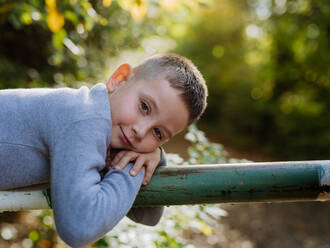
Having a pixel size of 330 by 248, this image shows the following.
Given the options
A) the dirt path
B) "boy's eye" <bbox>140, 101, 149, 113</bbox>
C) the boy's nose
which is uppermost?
"boy's eye" <bbox>140, 101, 149, 113</bbox>

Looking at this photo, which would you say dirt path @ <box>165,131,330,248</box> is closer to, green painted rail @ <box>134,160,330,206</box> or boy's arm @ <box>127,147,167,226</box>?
boy's arm @ <box>127,147,167,226</box>

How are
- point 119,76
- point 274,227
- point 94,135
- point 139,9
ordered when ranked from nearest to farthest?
point 94,135
point 119,76
point 139,9
point 274,227

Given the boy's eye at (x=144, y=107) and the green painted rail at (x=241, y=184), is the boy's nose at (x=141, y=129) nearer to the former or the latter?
the boy's eye at (x=144, y=107)

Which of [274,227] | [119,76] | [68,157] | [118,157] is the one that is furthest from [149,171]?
[274,227]

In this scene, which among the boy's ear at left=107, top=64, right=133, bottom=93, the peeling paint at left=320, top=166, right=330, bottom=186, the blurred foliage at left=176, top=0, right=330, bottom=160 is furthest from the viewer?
the blurred foliage at left=176, top=0, right=330, bottom=160

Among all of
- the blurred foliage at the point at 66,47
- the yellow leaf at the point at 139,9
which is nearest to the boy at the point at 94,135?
the yellow leaf at the point at 139,9

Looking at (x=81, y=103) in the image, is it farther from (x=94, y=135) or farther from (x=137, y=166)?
(x=137, y=166)

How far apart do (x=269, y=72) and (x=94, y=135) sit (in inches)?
332

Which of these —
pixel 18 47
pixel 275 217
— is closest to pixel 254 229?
pixel 275 217

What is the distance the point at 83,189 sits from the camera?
1099mm

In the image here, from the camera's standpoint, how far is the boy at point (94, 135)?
111 centimetres

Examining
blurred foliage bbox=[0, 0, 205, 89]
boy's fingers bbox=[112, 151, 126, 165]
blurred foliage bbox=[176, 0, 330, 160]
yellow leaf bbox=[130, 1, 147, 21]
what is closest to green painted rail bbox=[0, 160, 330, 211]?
boy's fingers bbox=[112, 151, 126, 165]

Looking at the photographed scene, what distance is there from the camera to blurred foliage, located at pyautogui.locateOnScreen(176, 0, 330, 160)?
7.36 meters

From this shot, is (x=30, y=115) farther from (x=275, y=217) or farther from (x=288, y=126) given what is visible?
(x=288, y=126)
